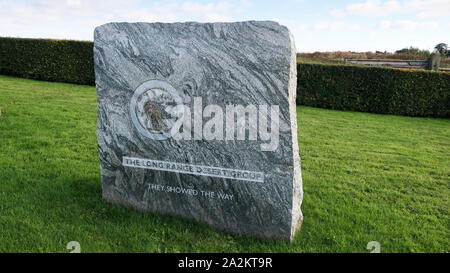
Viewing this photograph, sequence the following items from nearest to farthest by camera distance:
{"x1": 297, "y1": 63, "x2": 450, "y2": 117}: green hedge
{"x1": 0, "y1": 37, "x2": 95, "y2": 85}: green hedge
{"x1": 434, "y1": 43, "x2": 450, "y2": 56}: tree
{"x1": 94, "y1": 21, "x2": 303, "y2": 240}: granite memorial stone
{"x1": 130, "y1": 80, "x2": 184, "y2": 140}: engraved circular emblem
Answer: {"x1": 94, "y1": 21, "x2": 303, "y2": 240}: granite memorial stone
{"x1": 130, "y1": 80, "x2": 184, "y2": 140}: engraved circular emblem
{"x1": 297, "y1": 63, "x2": 450, "y2": 117}: green hedge
{"x1": 0, "y1": 37, "x2": 95, "y2": 85}: green hedge
{"x1": 434, "y1": 43, "x2": 450, "y2": 56}: tree

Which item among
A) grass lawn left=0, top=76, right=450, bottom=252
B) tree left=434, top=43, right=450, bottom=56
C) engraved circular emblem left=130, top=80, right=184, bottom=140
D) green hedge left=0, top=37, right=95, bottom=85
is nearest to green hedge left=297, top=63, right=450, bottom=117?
grass lawn left=0, top=76, right=450, bottom=252

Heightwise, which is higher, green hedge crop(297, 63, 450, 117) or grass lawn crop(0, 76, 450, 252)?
green hedge crop(297, 63, 450, 117)

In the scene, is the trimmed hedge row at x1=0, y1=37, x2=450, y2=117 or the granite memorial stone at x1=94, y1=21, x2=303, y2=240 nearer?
the granite memorial stone at x1=94, y1=21, x2=303, y2=240

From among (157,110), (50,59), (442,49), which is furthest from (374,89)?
(442,49)

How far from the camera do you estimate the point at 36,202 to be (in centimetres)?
426

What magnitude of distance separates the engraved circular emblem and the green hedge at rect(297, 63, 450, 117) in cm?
1041

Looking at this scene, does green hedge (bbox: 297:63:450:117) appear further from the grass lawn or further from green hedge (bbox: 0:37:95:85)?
green hedge (bbox: 0:37:95:85)

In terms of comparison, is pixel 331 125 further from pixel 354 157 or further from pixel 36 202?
pixel 36 202

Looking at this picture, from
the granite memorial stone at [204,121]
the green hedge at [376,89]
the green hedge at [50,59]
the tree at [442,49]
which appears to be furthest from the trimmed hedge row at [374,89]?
the tree at [442,49]

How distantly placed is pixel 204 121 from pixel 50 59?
48.8 ft

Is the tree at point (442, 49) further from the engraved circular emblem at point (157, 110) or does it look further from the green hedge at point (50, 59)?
the engraved circular emblem at point (157, 110)

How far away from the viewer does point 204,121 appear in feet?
12.3

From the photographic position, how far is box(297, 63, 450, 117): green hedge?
42.3ft

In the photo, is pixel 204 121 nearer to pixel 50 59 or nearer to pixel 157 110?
pixel 157 110
